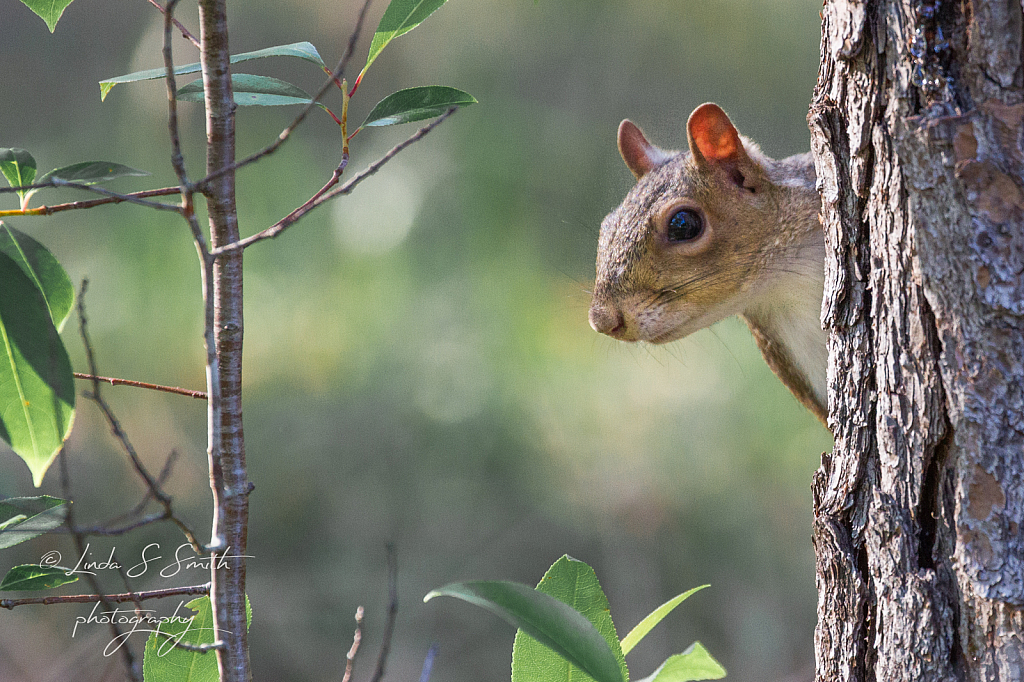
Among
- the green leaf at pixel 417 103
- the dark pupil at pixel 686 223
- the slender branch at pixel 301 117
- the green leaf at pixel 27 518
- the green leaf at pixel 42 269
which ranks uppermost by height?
the green leaf at pixel 417 103

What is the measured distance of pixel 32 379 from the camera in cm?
48

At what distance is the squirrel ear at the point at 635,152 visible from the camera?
87cm

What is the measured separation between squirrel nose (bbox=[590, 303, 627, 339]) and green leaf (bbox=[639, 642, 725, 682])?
0.31 m

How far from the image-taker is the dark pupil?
0.76 meters

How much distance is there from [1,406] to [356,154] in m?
1.82

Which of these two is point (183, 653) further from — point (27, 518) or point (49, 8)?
point (49, 8)

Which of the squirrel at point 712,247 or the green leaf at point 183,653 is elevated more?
the squirrel at point 712,247

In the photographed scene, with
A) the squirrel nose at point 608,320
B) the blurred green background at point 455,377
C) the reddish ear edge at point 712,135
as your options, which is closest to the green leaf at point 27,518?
the squirrel nose at point 608,320

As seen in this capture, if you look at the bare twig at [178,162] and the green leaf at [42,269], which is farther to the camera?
the green leaf at [42,269]

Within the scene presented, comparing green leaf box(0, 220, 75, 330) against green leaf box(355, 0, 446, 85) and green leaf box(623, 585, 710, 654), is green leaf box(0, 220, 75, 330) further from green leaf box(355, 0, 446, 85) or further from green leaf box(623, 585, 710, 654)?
green leaf box(623, 585, 710, 654)

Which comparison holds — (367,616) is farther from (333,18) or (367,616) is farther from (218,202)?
(218,202)

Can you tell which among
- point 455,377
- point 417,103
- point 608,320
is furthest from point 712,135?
Result: point 455,377

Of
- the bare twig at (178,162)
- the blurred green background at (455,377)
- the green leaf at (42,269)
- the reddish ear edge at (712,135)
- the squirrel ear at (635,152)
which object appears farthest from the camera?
the blurred green background at (455,377)

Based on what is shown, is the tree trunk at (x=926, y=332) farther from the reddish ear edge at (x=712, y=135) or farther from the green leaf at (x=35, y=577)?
the green leaf at (x=35, y=577)
